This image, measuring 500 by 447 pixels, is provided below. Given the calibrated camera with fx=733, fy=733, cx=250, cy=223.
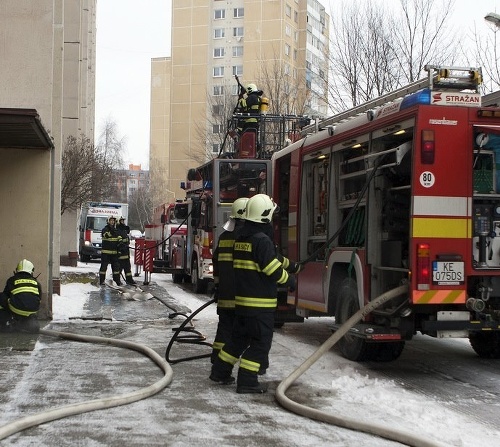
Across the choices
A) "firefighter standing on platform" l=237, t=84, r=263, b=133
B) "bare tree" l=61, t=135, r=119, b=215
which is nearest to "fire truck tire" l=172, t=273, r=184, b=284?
"bare tree" l=61, t=135, r=119, b=215

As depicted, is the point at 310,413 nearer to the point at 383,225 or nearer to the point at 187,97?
the point at 383,225

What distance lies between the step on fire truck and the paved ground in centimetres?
473

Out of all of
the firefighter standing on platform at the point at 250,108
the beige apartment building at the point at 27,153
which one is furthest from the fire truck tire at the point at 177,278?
the beige apartment building at the point at 27,153

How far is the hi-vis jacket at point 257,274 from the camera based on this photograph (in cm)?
653

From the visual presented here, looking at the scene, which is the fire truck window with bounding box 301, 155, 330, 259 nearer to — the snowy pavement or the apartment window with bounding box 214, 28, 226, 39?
the snowy pavement

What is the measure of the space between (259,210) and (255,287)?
0.71 metres

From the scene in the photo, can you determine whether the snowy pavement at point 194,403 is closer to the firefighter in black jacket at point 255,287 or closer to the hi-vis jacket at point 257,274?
the firefighter in black jacket at point 255,287

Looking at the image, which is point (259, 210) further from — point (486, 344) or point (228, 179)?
point (228, 179)

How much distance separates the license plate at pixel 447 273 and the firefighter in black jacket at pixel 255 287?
1368 millimetres

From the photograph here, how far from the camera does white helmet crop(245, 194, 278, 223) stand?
6.70 m

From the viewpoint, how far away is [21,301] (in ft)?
32.0

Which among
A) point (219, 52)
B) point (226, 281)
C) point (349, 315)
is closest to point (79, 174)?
point (349, 315)

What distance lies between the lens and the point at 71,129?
26750 mm

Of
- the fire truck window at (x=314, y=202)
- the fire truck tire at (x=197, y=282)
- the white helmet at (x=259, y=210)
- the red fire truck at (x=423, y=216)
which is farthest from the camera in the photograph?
the fire truck tire at (x=197, y=282)
